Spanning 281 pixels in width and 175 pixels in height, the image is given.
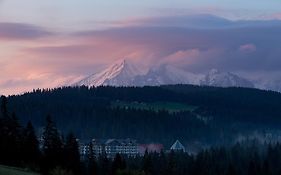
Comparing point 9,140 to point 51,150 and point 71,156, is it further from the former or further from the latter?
point 71,156

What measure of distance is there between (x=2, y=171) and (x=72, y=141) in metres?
60.4

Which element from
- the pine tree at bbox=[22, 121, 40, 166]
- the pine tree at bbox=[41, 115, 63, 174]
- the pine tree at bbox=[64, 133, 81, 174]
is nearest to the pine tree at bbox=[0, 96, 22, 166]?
the pine tree at bbox=[22, 121, 40, 166]

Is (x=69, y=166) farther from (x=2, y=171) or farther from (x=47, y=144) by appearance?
(x=2, y=171)

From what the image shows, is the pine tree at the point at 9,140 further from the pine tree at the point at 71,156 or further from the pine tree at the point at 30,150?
the pine tree at the point at 71,156

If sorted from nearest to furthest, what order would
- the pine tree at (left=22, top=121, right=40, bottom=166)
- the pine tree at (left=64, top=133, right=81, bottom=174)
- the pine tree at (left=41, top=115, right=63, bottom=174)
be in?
the pine tree at (left=41, top=115, right=63, bottom=174), the pine tree at (left=22, top=121, right=40, bottom=166), the pine tree at (left=64, top=133, right=81, bottom=174)

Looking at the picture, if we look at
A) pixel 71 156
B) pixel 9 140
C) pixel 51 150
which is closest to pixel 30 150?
pixel 51 150

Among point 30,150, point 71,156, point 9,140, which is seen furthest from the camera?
point 71,156

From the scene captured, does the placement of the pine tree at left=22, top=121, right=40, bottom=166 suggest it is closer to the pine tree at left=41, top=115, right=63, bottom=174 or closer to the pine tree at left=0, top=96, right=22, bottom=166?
the pine tree at left=0, top=96, right=22, bottom=166

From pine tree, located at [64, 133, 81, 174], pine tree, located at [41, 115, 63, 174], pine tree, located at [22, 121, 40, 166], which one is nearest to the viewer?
pine tree, located at [41, 115, 63, 174]

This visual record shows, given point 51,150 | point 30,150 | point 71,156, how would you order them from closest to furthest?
point 30,150 < point 51,150 < point 71,156

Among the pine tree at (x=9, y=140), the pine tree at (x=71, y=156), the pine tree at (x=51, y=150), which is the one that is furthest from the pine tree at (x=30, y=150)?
the pine tree at (x=71, y=156)

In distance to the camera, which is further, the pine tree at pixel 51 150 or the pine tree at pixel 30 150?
the pine tree at pixel 30 150

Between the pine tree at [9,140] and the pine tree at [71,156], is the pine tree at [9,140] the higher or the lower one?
the higher one

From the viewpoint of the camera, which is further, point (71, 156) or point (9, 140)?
point (71, 156)
